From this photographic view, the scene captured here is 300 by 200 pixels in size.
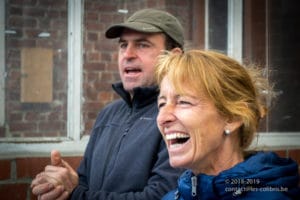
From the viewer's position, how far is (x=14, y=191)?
2.70 metres

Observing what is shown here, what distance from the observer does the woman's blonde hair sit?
1.52 m

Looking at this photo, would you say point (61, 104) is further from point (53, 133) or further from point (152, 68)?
point (152, 68)

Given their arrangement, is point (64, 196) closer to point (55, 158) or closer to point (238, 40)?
point (55, 158)

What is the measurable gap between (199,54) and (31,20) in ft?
5.12

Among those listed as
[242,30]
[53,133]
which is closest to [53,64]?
[53,133]

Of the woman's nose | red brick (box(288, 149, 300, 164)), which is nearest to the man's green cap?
the woman's nose

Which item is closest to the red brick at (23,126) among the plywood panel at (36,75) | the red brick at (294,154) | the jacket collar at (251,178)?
the plywood panel at (36,75)

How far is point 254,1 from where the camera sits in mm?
3453

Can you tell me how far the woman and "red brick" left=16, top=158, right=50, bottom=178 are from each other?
1361 millimetres

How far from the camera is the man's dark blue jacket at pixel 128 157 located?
5.86ft

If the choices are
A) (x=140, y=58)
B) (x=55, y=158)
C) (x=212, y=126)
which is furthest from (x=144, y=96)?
(x=212, y=126)

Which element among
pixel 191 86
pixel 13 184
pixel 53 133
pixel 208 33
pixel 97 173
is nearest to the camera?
pixel 191 86

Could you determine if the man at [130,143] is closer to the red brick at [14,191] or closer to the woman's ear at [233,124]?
the woman's ear at [233,124]

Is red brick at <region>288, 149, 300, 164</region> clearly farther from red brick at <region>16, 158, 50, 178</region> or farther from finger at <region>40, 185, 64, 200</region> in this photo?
finger at <region>40, 185, 64, 200</region>
